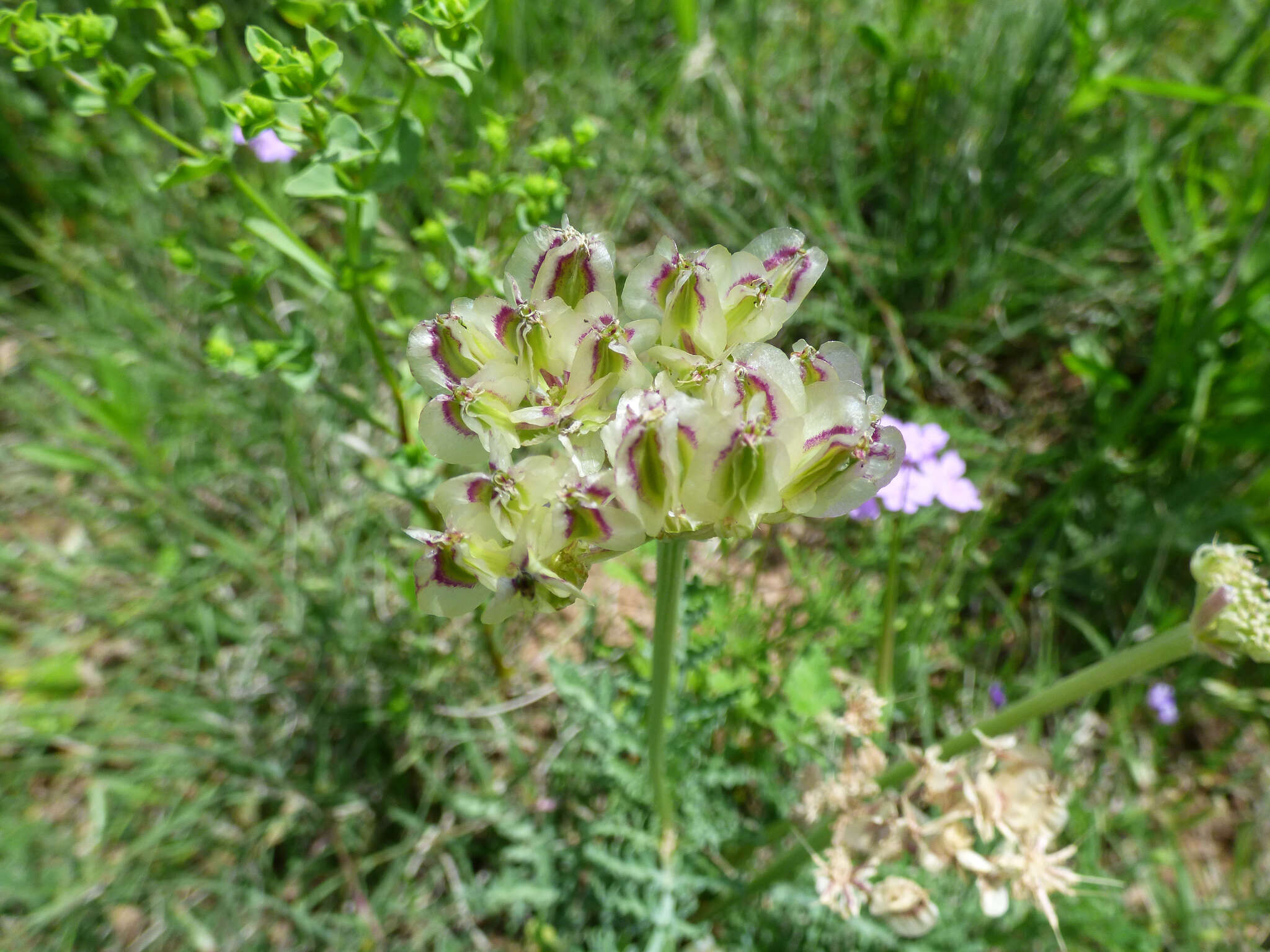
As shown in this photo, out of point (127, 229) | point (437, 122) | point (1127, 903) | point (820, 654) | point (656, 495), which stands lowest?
point (1127, 903)

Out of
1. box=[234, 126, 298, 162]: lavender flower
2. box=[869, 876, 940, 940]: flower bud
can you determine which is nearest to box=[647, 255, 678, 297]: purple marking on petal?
box=[869, 876, 940, 940]: flower bud

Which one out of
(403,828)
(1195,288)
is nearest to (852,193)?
(1195,288)

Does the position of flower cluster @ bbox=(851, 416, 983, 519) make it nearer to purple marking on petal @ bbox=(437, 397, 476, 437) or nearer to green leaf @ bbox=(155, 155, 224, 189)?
purple marking on petal @ bbox=(437, 397, 476, 437)

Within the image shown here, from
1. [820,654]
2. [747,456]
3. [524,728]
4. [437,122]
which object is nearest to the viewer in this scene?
[747,456]

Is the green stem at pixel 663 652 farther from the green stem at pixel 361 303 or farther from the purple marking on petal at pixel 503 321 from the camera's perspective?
the green stem at pixel 361 303

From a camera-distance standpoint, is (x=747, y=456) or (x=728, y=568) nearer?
(x=747, y=456)

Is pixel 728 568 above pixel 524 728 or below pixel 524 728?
above

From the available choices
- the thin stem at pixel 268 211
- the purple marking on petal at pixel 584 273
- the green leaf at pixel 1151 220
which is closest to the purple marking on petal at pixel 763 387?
the purple marking on petal at pixel 584 273

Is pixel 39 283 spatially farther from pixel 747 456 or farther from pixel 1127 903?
pixel 1127 903
